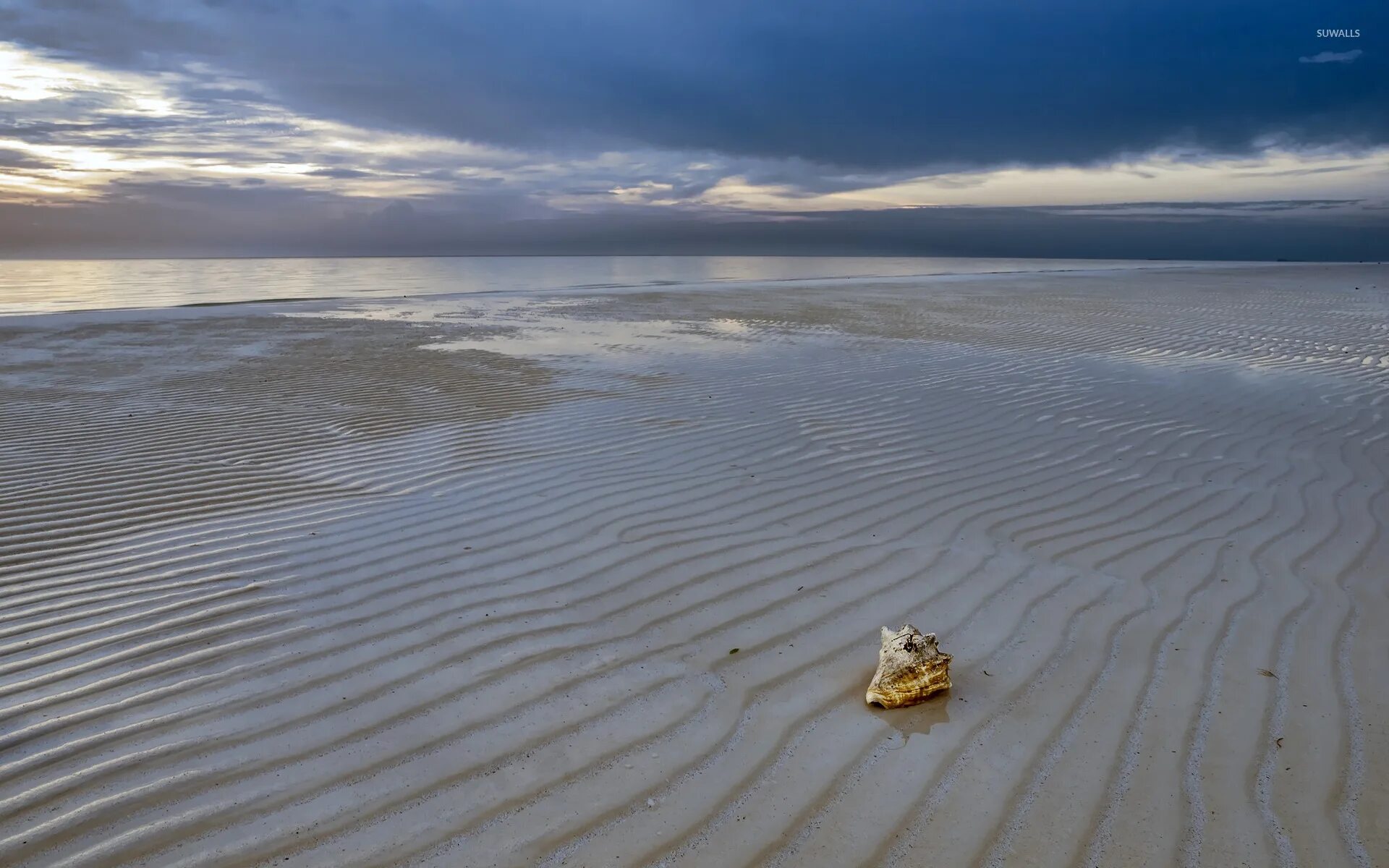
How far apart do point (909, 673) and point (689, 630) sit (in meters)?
0.95

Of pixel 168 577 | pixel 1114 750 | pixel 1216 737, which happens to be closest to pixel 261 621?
pixel 168 577

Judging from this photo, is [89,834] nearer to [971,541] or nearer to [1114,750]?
[1114,750]

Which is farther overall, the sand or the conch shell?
the conch shell

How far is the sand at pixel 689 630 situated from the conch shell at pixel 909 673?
8cm

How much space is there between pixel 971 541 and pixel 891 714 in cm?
173

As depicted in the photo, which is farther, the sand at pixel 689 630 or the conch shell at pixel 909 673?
the conch shell at pixel 909 673

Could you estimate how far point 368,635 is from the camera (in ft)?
10.7

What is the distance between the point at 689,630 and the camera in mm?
3320

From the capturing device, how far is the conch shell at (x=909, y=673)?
2.74 meters

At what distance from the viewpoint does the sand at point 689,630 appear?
2250mm

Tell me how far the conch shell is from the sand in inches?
3.1

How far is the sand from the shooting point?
225cm

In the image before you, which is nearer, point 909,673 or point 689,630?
point 909,673

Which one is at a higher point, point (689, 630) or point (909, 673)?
point (909, 673)
